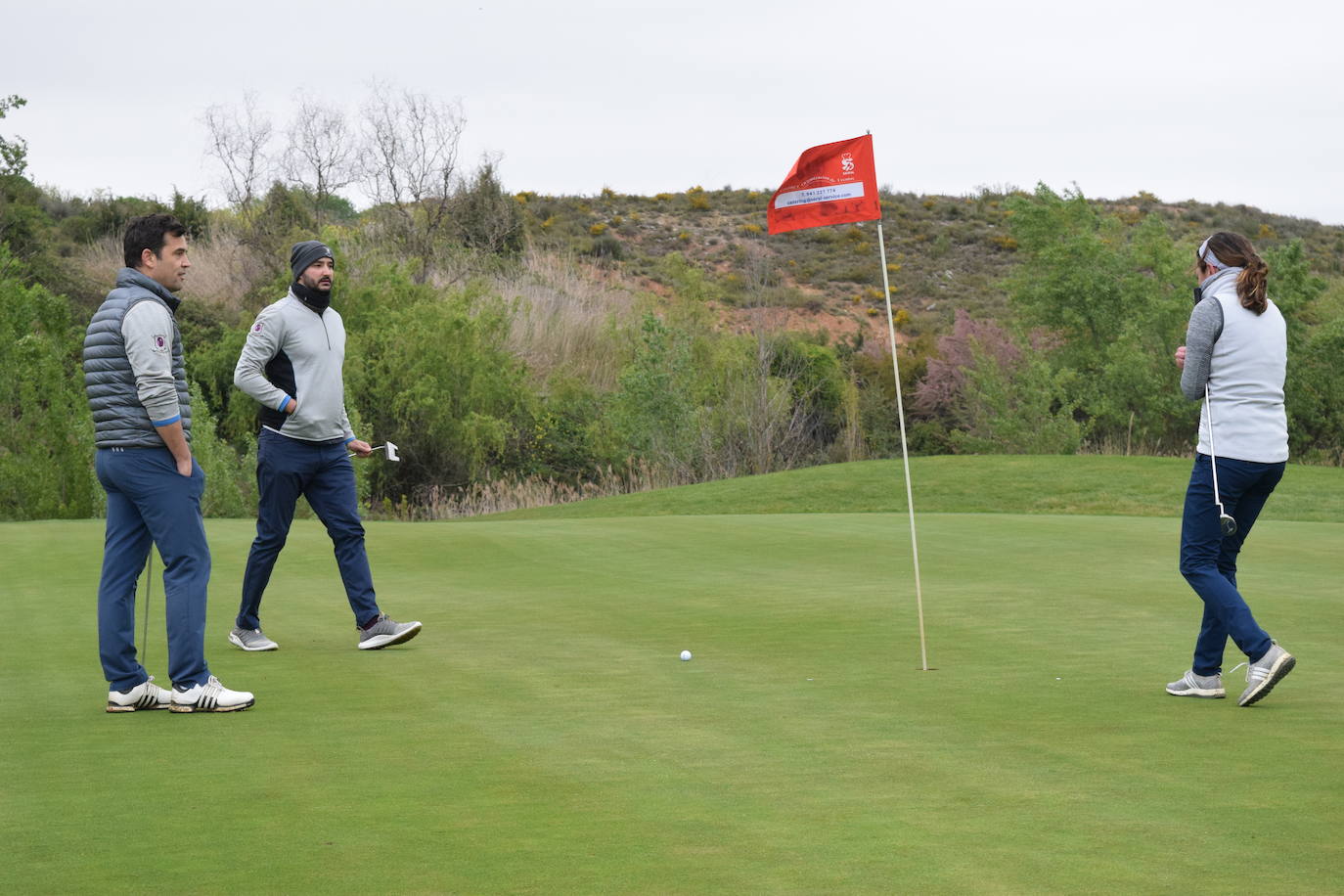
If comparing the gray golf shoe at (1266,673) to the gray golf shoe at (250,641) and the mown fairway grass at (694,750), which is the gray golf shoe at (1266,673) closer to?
the mown fairway grass at (694,750)

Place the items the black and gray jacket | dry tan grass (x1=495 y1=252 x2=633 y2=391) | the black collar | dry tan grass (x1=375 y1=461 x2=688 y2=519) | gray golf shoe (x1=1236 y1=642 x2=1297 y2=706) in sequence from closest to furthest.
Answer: gray golf shoe (x1=1236 y1=642 x2=1297 y2=706) → the black and gray jacket → the black collar → dry tan grass (x1=375 y1=461 x2=688 y2=519) → dry tan grass (x1=495 y1=252 x2=633 y2=391)

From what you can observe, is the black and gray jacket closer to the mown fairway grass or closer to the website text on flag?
the mown fairway grass

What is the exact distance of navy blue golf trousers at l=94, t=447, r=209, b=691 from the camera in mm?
6980

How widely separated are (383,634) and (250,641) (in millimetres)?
852

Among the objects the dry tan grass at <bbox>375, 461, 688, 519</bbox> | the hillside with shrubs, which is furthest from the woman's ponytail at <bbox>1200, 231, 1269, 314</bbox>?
the dry tan grass at <bbox>375, 461, 688, 519</bbox>

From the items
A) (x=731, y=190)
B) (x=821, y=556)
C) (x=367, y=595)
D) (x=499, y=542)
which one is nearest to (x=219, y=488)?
(x=499, y=542)

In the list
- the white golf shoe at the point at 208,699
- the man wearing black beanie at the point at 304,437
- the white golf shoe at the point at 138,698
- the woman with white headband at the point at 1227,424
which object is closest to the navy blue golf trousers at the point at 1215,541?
the woman with white headband at the point at 1227,424

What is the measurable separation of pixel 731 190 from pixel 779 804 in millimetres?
90499

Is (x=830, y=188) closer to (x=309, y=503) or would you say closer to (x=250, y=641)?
(x=309, y=503)

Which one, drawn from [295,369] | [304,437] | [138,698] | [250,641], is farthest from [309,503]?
[138,698]

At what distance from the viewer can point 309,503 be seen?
902 cm

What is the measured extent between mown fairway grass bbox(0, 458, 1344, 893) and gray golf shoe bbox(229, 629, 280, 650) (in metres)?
0.33

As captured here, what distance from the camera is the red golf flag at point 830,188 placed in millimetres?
9438

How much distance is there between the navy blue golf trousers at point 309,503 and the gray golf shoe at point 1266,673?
16.1 feet
